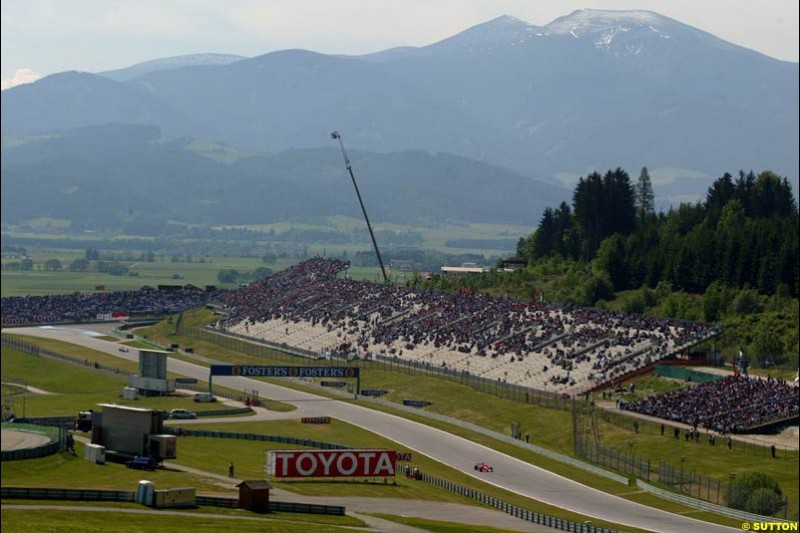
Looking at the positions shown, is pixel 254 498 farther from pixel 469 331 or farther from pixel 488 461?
pixel 469 331

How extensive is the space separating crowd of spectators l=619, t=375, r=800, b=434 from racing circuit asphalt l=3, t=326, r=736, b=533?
13.4 meters

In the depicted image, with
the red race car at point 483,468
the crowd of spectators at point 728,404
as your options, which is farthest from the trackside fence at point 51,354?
the crowd of spectators at point 728,404

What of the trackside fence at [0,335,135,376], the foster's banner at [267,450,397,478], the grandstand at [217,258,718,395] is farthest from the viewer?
the trackside fence at [0,335,135,376]

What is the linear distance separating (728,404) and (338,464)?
33.0 meters

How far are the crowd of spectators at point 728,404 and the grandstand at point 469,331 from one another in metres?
10.7

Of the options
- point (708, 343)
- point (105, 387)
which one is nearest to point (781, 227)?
point (708, 343)

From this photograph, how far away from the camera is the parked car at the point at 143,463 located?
77312 millimetres

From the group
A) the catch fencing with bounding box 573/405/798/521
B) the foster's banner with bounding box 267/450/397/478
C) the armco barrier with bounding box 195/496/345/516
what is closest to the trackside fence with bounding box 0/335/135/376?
the catch fencing with bounding box 573/405/798/521

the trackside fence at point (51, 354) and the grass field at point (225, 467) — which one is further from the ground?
the trackside fence at point (51, 354)

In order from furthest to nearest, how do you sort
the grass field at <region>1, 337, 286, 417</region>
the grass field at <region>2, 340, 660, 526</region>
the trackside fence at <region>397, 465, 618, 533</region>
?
the grass field at <region>1, 337, 286, 417</region> < the grass field at <region>2, 340, 660, 526</region> < the trackside fence at <region>397, 465, 618, 533</region>

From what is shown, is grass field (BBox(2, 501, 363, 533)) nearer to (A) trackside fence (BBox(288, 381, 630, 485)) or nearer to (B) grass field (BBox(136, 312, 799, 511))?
(B) grass field (BBox(136, 312, 799, 511))

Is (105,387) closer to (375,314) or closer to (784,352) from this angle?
(375,314)

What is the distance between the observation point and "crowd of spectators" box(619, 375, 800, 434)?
315ft

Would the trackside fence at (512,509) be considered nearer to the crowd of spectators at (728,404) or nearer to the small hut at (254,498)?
the small hut at (254,498)
